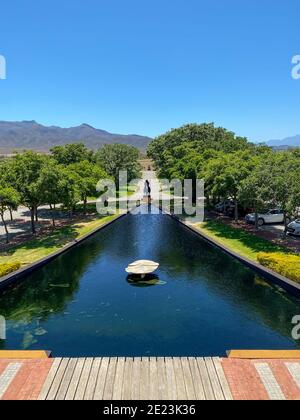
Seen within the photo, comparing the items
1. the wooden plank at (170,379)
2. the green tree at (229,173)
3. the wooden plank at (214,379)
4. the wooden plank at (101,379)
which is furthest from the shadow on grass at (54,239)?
the wooden plank at (214,379)

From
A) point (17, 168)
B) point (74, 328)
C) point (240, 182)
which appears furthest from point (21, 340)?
point (240, 182)

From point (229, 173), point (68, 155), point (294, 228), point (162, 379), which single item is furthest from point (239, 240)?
point (68, 155)

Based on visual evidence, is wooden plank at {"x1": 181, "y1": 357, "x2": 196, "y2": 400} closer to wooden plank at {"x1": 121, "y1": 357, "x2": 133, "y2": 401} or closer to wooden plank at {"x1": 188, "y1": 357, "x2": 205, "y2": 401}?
wooden plank at {"x1": 188, "y1": 357, "x2": 205, "y2": 401}

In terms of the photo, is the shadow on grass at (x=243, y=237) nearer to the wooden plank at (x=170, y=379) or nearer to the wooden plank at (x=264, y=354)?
the wooden plank at (x=264, y=354)

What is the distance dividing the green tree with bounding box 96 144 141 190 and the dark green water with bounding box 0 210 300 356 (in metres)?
47.7

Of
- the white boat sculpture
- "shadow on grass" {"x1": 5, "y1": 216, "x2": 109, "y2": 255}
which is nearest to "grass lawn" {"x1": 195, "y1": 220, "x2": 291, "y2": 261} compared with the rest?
the white boat sculpture

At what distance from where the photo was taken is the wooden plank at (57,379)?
462 inches

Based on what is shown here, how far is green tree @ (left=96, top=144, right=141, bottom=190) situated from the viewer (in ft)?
249

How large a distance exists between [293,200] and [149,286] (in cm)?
1221

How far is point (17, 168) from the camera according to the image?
30547 mm

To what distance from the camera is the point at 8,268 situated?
22.8m

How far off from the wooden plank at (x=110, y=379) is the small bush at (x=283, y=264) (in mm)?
11971

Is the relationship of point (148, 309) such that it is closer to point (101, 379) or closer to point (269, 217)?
point (101, 379)
